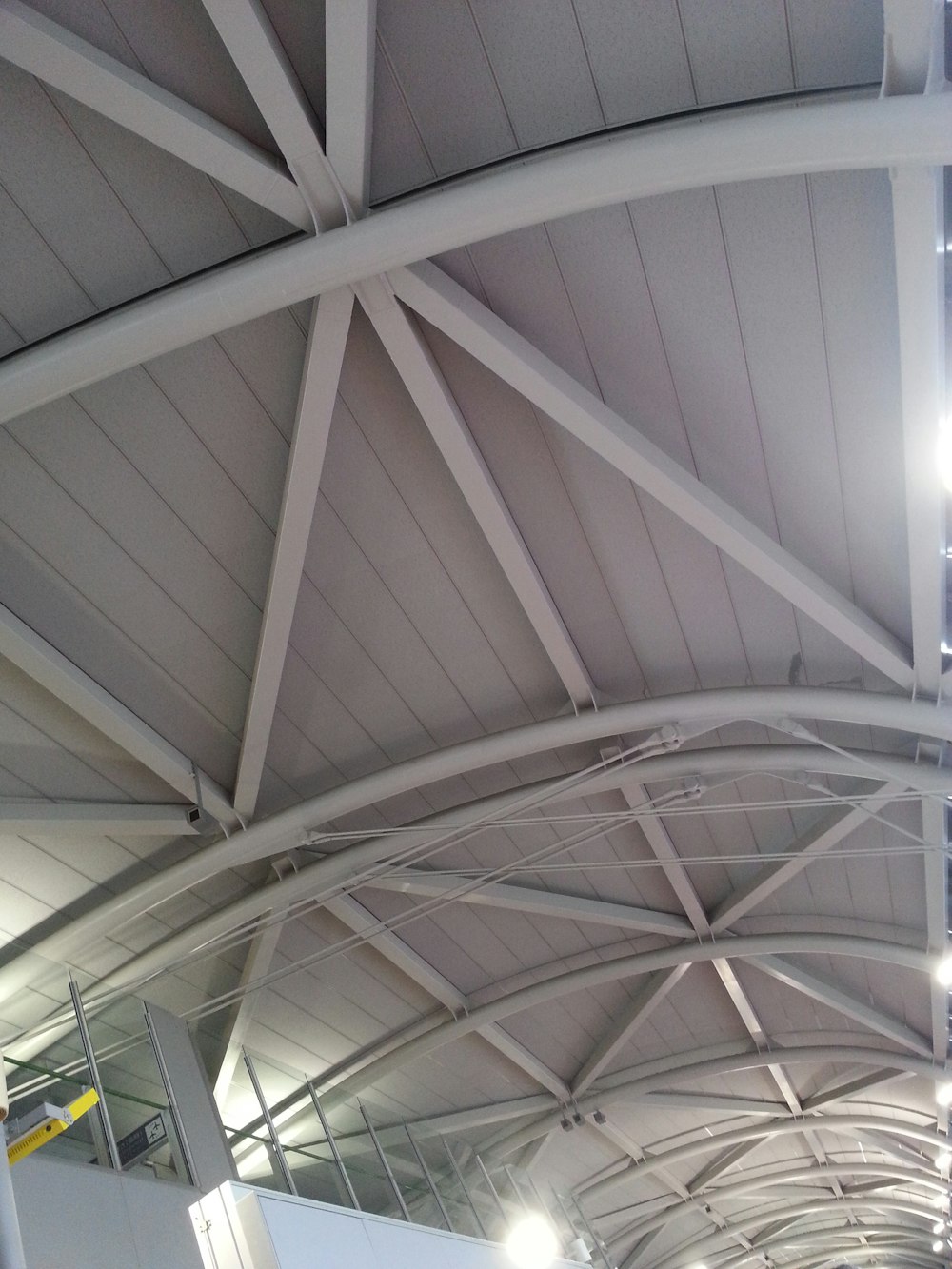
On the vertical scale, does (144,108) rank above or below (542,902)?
above

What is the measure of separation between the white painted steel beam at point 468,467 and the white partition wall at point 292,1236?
517 cm

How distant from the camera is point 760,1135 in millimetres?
23953

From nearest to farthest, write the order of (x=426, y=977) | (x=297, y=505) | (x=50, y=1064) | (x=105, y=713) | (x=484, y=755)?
(x=297, y=505) → (x=50, y=1064) → (x=105, y=713) → (x=484, y=755) → (x=426, y=977)

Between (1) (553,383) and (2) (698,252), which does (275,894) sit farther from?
(2) (698,252)

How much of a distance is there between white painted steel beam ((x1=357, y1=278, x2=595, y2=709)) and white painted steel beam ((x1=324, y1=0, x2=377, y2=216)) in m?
0.87

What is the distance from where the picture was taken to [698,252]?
23.6ft

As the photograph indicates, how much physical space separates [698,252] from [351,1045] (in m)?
13.1

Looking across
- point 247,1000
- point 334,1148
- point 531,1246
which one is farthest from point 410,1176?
point 247,1000

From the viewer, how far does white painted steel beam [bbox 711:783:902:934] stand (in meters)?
12.4

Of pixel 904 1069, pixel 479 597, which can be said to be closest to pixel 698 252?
pixel 479 597

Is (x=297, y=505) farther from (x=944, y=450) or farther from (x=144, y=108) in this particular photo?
(x=944, y=450)

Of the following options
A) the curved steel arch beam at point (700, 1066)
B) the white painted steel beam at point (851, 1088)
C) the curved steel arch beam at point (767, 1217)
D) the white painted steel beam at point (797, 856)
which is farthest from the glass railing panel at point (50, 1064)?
the curved steel arch beam at point (767, 1217)

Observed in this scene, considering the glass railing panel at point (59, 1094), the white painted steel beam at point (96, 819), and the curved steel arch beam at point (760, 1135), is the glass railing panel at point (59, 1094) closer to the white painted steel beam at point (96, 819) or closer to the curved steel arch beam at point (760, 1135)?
the white painted steel beam at point (96, 819)

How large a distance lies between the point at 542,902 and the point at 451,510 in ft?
21.8
